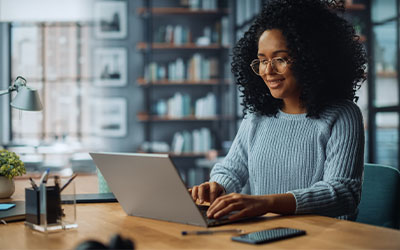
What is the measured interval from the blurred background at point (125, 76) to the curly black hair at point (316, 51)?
3.53 metres

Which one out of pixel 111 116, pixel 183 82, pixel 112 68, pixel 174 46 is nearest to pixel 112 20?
pixel 112 68

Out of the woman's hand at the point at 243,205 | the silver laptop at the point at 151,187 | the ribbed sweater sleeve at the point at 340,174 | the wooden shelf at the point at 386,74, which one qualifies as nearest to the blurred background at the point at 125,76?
the wooden shelf at the point at 386,74

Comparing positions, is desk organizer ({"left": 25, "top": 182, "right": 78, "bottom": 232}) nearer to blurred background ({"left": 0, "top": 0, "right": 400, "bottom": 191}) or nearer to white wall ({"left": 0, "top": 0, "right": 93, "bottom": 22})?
blurred background ({"left": 0, "top": 0, "right": 400, "bottom": 191})

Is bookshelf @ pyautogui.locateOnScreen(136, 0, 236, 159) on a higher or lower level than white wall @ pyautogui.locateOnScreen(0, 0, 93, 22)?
lower

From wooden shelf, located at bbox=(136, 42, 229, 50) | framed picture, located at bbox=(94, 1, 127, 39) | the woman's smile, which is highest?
framed picture, located at bbox=(94, 1, 127, 39)

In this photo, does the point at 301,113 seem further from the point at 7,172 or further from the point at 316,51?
the point at 7,172

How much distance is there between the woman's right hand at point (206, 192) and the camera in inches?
57.5

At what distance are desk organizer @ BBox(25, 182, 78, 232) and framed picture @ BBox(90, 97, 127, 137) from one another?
16.7ft

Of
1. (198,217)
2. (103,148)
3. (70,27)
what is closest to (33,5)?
(70,27)

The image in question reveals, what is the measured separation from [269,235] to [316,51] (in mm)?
782

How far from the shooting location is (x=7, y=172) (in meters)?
1.69

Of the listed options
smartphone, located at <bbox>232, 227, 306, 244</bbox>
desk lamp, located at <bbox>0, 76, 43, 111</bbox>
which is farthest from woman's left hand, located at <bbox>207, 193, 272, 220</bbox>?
desk lamp, located at <bbox>0, 76, 43, 111</bbox>

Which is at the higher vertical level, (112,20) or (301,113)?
(112,20)

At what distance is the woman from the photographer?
4.88 feet
